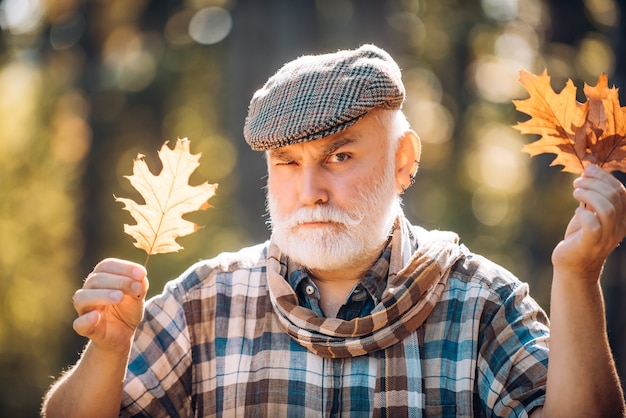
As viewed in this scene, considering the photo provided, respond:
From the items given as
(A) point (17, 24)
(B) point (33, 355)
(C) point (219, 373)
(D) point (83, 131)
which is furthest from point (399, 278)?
(A) point (17, 24)

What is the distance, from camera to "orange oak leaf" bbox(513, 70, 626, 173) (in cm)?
241

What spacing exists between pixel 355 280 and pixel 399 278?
0.22m

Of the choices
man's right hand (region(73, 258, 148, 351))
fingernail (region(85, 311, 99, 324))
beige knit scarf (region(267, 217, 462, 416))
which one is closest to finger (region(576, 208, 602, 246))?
beige knit scarf (region(267, 217, 462, 416))

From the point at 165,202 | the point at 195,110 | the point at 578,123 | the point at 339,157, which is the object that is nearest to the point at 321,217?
the point at 339,157

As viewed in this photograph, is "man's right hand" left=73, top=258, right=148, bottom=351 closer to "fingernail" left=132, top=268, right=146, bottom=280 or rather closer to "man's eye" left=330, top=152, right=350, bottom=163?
"fingernail" left=132, top=268, right=146, bottom=280

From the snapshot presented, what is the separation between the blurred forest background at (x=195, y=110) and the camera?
10.9m

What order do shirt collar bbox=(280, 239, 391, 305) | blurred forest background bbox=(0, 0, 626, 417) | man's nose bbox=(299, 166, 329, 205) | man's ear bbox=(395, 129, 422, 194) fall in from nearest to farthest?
man's nose bbox=(299, 166, 329, 205), shirt collar bbox=(280, 239, 391, 305), man's ear bbox=(395, 129, 422, 194), blurred forest background bbox=(0, 0, 626, 417)

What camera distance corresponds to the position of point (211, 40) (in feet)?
54.2

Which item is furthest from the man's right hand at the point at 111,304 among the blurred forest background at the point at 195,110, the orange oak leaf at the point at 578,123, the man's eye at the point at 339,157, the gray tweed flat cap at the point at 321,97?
the blurred forest background at the point at 195,110

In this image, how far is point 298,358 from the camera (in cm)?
287

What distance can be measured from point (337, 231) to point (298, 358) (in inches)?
20.9

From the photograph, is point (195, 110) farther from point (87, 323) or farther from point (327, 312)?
point (87, 323)

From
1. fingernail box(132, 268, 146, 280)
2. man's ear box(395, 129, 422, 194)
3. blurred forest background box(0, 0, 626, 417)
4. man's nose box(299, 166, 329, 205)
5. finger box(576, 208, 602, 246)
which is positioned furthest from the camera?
blurred forest background box(0, 0, 626, 417)

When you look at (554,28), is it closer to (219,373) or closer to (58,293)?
(219,373)
